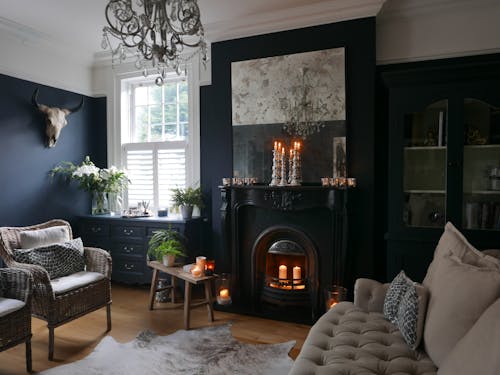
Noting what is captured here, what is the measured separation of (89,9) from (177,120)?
5.11 feet

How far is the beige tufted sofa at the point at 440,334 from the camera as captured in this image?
1354mm

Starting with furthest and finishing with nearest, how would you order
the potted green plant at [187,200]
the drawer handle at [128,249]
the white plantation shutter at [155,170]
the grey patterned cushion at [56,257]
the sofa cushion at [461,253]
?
1. the white plantation shutter at [155,170]
2. the drawer handle at [128,249]
3. the potted green plant at [187,200]
4. the grey patterned cushion at [56,257]
5. the sofa cushion at [461,253]

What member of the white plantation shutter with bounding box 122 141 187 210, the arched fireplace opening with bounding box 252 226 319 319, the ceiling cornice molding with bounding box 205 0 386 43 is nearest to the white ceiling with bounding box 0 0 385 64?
the ceiling cornice molding with bounding box 205 0 386 43

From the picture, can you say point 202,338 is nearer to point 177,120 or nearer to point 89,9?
point 177,120

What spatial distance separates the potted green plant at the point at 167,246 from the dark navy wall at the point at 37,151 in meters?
1.49

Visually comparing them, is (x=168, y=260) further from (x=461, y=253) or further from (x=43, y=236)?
(x=461, y=253)

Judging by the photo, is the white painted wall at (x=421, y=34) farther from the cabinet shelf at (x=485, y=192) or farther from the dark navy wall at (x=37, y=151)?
the cabinet shelf at (x=485, y=192)

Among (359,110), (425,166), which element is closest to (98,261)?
(359,110)

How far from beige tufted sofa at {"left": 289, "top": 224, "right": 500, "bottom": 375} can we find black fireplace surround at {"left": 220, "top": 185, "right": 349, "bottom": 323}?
1.21m

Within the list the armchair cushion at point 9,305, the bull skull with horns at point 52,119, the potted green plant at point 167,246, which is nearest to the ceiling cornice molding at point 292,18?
the bull skull with horns at point 52,119

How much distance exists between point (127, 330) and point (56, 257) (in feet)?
2.90

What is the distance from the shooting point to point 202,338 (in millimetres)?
3162

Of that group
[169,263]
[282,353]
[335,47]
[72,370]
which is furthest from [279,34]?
[72,370]

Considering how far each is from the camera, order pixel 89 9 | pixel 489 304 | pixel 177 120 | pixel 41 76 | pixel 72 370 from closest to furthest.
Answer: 1. pixel 489 304
2. pixel 72 370
3. pixel 89 9
4. pixel 41 76
5. pixel 177 120
